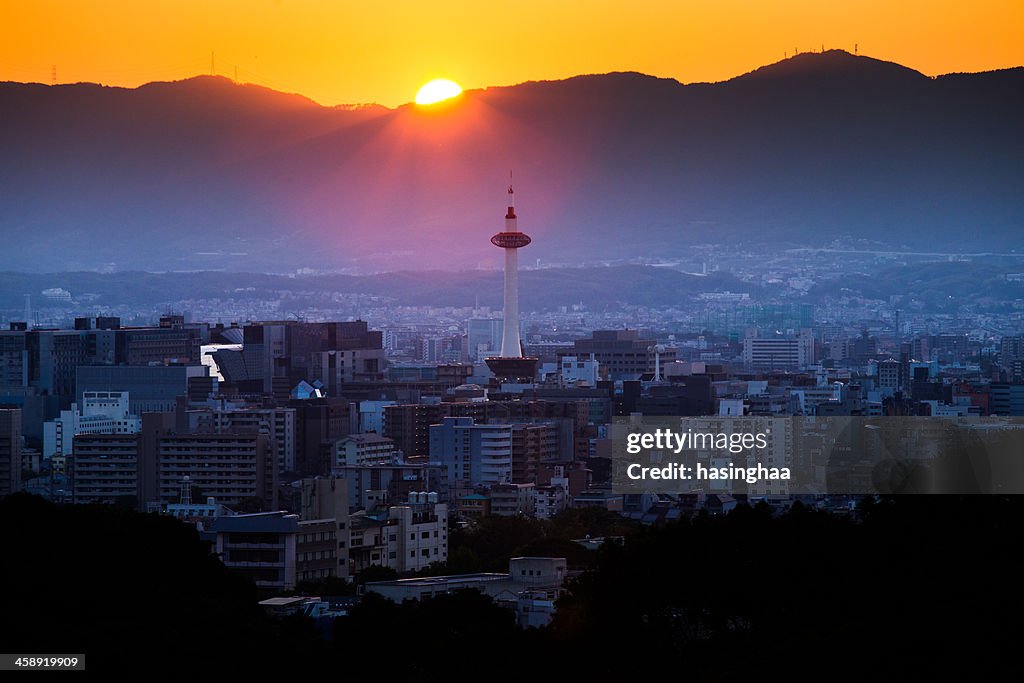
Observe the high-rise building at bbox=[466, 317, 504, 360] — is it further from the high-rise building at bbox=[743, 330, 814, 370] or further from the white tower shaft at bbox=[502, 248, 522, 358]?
the white tower shaft at bbox=[502, 248, 522, 358]

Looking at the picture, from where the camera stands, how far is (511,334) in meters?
68.1

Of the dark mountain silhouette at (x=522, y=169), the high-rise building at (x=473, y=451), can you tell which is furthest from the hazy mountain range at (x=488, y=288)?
the high-rise building at (x=473, y=451)

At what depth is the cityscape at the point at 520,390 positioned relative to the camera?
41.3ft

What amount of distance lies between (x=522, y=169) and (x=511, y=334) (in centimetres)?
5391

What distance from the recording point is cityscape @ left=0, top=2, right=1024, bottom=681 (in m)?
12.6

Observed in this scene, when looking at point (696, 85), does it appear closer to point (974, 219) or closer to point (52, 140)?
point (974, 219)

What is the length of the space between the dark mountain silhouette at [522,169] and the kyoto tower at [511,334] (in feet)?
135

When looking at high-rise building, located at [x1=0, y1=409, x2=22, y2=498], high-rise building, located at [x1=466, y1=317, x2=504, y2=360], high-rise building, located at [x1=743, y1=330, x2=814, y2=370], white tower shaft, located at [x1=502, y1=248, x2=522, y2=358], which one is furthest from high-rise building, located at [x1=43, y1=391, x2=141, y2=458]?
high-rise building, located at [x1=466, y1=317, x2=504, y2=360]

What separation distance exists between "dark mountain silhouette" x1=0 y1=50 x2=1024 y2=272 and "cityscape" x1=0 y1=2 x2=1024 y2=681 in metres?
0.23

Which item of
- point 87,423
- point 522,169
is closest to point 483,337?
point 522,169

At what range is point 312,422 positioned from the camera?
3978cm

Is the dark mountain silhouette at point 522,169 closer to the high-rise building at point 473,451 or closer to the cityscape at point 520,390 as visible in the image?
the cityscape at point 520,390

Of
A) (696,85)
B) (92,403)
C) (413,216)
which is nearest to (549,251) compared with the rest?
(413,216)

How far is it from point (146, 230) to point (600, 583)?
343 ft
